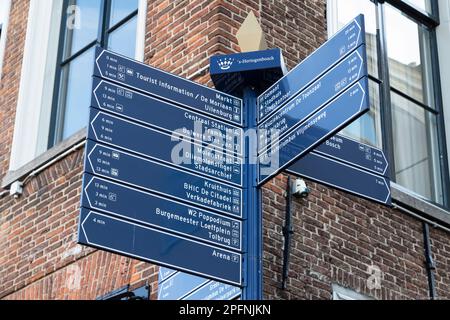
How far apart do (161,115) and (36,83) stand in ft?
15.3

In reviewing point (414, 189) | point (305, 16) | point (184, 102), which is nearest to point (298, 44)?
point (305, 16)

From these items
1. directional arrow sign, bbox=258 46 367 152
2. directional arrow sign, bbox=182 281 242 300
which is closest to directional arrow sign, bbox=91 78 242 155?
directional arrow sign, bbox=258 46 367 152

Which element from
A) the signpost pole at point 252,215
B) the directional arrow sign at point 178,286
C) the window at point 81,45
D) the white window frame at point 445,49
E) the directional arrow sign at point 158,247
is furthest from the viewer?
the white window frame at point 445,49

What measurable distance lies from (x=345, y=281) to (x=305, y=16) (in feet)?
8.48

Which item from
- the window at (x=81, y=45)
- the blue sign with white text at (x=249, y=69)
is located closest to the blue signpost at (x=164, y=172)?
the blue sign with white text at (x=249, y=69)

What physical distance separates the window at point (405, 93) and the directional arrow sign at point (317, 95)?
3326mm

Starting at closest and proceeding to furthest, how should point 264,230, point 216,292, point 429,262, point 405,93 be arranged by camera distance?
point 216,292 → point 264,230 → point 429,262 → point 405,93

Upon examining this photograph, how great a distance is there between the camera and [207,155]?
752cm

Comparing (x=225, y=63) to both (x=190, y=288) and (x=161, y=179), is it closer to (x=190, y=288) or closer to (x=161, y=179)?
(x=161, y=179)

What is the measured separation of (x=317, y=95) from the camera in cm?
719

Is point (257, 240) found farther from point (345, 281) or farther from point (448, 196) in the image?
point (448, 196)

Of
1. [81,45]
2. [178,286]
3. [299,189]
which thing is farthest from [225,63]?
[81,45]

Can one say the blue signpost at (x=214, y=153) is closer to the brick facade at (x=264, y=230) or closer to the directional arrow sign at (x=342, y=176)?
the directional arrow sign at (x=342, y=176)

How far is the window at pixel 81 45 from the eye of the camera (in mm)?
11344
